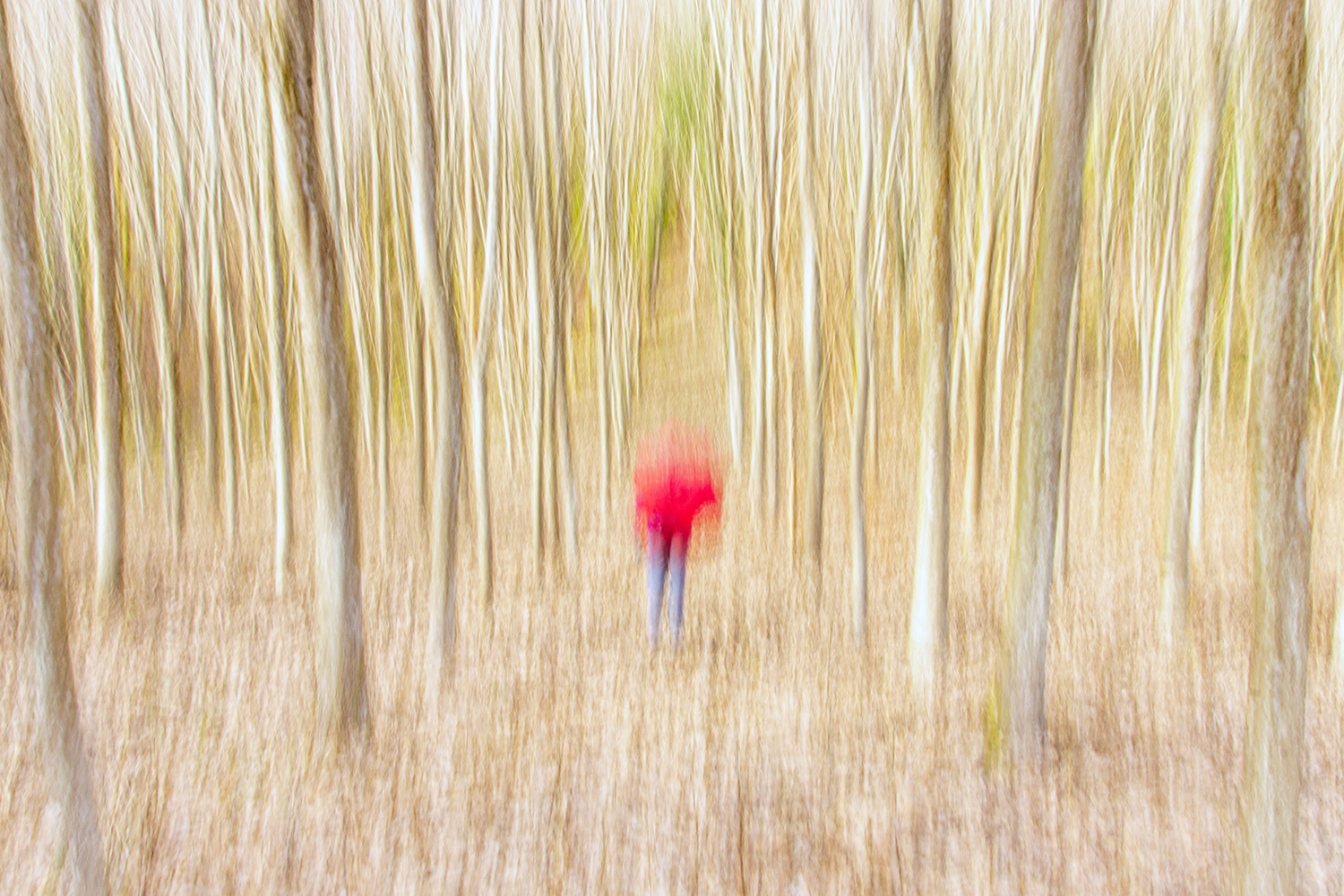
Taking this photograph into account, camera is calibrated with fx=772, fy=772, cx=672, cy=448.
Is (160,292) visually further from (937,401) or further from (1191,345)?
(1191,345)

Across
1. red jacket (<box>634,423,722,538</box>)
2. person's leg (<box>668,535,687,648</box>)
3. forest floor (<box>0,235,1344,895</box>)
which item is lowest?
forest floor (<box>0,235,1344,895</box>)

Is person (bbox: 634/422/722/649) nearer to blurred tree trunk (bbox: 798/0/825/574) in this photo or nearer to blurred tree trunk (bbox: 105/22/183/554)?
blurred tree trunk (bbox: 798/0/825/574)

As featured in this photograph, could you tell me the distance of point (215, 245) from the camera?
361 inches

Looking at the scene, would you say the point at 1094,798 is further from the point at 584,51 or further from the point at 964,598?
the point at 584,51

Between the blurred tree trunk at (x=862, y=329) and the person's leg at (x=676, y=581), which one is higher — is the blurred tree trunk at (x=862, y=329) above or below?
above

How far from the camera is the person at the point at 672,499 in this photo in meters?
4.76

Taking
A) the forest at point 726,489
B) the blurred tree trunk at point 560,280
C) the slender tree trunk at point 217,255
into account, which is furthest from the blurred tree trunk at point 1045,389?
the slender tree trunk at point 217,255

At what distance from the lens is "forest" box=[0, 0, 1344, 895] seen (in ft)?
9.29

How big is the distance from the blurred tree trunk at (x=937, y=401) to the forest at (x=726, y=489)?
0.08 ft

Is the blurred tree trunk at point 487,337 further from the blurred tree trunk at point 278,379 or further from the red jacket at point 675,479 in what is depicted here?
the blurred tree trunk at point 278,379

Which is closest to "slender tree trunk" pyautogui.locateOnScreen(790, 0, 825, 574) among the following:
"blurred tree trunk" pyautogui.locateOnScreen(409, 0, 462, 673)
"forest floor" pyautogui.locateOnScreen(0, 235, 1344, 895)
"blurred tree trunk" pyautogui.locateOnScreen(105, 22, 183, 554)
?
"forest floor" pyautogui.locateOnScreen(0, 235, 1344, 895)

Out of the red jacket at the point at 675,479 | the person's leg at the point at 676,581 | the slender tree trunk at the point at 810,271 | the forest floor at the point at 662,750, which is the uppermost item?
the slender tree trunk at the point at 810,271

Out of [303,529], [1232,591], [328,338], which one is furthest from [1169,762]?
[303,529]

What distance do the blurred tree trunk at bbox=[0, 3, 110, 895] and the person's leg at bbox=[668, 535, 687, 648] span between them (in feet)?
10.0
